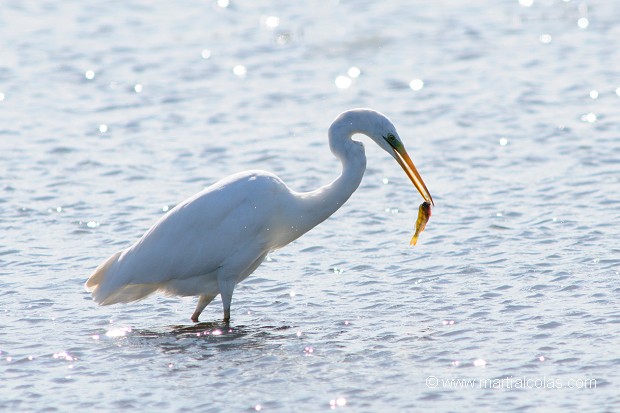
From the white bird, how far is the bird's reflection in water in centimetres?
17

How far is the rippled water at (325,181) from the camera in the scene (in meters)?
6.75

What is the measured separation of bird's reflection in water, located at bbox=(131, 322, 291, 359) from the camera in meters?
7.39

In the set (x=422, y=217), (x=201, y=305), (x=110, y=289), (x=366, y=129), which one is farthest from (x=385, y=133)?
(x=110, y=289)

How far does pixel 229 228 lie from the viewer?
7.70 meters

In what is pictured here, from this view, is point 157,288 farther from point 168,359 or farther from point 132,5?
point 132,5

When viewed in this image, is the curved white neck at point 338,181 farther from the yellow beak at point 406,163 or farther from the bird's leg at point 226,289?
the bird's leg at point 226,289

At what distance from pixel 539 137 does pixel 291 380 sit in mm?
6096

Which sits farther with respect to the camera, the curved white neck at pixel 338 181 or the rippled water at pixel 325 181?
the curved white neck at pixel 338 181

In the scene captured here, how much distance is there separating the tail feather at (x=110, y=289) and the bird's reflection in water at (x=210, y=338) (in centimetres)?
26

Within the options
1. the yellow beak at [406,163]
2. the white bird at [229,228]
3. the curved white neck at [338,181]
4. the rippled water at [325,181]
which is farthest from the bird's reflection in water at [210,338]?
the yellow beak at [406,163]

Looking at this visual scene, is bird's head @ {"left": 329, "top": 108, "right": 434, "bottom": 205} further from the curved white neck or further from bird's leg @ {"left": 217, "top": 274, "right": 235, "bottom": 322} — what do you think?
bird's leg @ {"left": 217, "top": 274, "right": 235, "bottom": 322}

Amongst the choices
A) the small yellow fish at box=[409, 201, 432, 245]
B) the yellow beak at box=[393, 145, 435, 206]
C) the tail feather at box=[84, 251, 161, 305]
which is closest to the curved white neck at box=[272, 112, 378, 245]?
the yellow beak at box=[393, 145, 435, 206]

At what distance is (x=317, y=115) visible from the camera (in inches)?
523

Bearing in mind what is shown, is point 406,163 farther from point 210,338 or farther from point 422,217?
point 210,338
